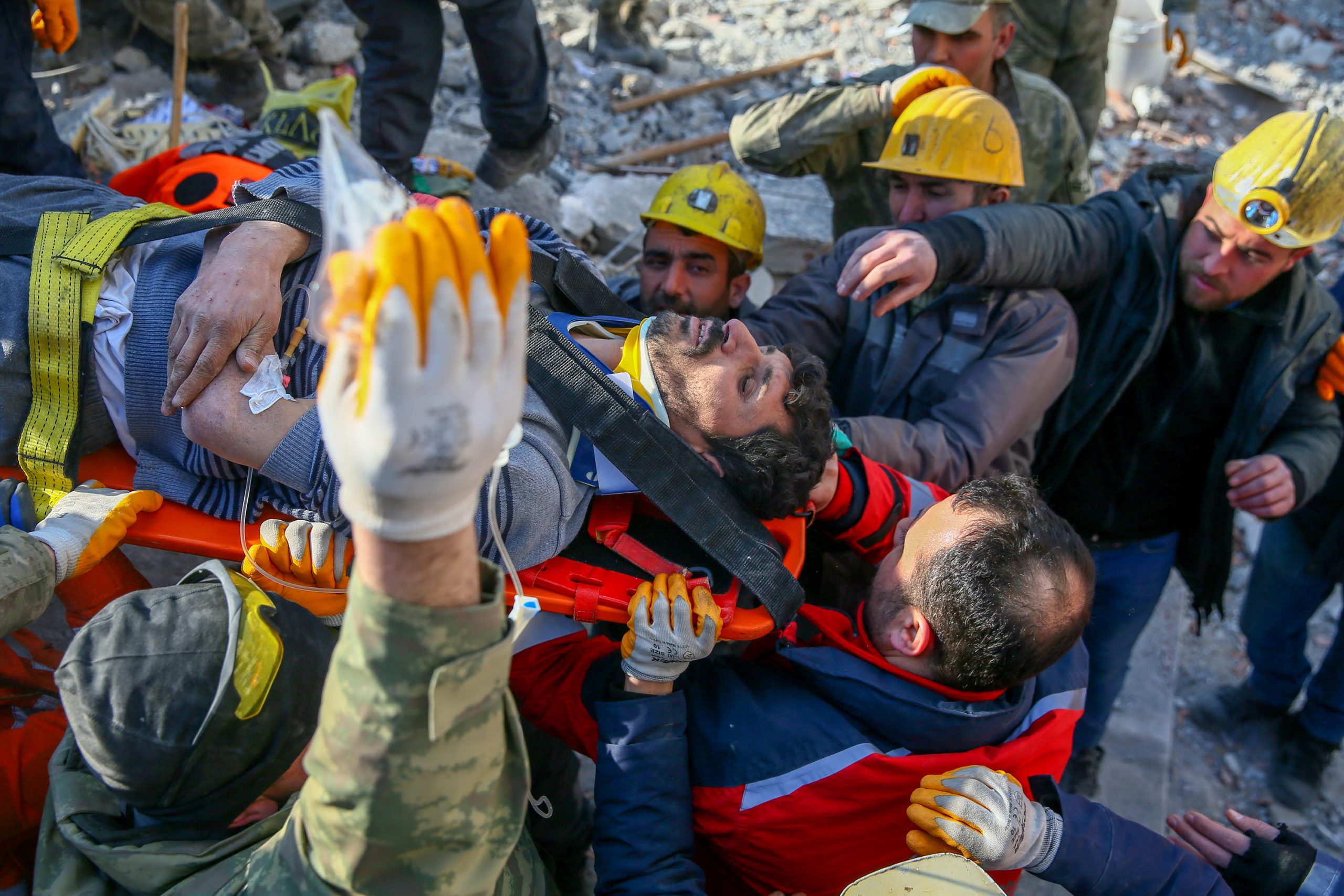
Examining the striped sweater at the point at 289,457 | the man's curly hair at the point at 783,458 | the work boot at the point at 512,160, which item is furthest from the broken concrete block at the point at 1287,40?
the striped sweater at the point at 289,457

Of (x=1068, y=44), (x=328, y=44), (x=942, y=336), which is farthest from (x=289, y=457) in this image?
(x=328, y=44)

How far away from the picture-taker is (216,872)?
1453mm

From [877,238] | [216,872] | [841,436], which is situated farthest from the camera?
[877,238]

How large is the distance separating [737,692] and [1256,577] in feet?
10.5

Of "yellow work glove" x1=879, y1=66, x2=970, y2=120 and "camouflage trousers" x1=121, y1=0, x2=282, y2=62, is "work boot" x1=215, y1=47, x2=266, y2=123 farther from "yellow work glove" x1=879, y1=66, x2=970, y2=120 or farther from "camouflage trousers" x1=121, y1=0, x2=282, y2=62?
"yellow work glove" x1=879, y1=66, x2=970, y2=120

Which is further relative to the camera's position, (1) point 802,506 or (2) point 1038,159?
(2) point 1038,159

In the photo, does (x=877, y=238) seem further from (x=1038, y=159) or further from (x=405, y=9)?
(x=405, y=9)

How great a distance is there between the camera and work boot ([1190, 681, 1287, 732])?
13.7 ft

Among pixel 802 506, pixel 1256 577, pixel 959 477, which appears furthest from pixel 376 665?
pixel 1256 577

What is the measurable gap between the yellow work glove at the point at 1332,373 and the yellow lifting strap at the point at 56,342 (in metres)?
3.98

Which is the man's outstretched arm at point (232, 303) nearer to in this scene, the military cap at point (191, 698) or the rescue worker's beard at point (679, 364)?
the military cap at point (191, 698)

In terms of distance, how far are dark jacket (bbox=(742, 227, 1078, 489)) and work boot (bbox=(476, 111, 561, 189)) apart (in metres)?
2.08

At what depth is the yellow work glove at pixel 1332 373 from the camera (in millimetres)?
3156

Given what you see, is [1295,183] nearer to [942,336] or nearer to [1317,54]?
[942,336]
